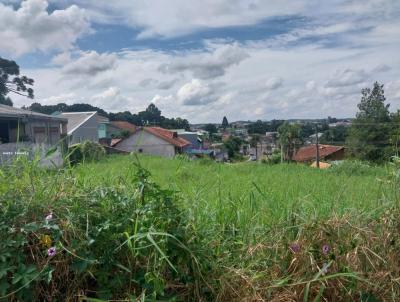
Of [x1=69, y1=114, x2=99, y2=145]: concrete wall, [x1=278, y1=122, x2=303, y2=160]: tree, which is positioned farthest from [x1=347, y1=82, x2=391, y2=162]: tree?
[x1=69, y1=114, x2=99, y2=145]: concrete wall

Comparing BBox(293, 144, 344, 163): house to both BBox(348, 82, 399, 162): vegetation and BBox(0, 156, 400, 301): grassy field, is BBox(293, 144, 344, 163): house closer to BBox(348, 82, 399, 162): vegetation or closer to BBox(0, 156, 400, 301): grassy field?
BBox(348, 82, 399, 162): vegetation

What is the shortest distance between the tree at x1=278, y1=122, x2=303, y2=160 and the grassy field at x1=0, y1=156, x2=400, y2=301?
23.9m

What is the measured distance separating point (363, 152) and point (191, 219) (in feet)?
92.2

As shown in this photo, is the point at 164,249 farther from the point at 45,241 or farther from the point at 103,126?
the point at 103,126

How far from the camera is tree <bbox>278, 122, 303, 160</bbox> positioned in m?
26.2

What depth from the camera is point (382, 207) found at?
8.16 feet

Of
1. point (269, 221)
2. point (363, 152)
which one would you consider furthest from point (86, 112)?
point (269, 221)

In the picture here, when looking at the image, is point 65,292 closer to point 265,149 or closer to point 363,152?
point 265,149

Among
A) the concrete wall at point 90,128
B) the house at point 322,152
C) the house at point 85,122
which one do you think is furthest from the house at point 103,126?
the house at point 322,152

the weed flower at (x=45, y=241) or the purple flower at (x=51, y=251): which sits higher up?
the weed flower at (x=45, y=241)

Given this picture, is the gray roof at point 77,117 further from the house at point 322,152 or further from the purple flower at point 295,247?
the purple flower at point 295,247

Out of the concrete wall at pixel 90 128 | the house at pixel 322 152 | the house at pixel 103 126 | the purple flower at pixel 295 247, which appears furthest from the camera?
the house at pixel 103 126

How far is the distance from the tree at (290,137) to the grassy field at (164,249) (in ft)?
78.5

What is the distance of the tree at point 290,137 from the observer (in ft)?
86.0
